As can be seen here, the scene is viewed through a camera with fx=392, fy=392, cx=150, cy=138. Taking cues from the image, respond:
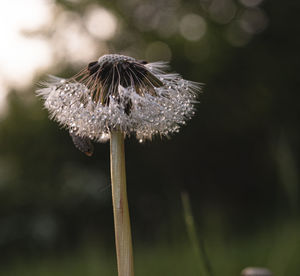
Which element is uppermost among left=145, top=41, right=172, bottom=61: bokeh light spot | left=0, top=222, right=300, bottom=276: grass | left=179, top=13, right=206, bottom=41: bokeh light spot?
left=179, top=13, right=206, bottom=41: bokeh light spot

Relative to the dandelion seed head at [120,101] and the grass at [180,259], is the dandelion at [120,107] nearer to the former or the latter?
the dandelion seed head at [120,101]

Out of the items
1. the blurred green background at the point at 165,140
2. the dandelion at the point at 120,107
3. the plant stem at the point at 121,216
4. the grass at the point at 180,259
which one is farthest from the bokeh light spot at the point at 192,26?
the plant stem at the point at 121,216

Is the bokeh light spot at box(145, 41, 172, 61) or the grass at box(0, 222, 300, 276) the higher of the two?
the bokeh light spot at box(145, 41, 172, 61)

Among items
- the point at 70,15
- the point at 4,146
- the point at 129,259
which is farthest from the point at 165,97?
the point at 70,15

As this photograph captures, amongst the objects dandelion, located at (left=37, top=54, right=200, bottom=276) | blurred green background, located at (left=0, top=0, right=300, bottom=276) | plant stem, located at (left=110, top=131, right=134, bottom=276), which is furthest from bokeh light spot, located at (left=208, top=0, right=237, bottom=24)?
plant stem, located at (left=110, top=131, right=134, bottom=276)

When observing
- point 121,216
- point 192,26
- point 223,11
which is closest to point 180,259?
point 121,216

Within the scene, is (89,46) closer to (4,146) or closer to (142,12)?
(142,12)

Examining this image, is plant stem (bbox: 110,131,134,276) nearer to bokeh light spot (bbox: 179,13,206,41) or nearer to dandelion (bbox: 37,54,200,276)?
dandelion (bbox: 37,54,200,276)
